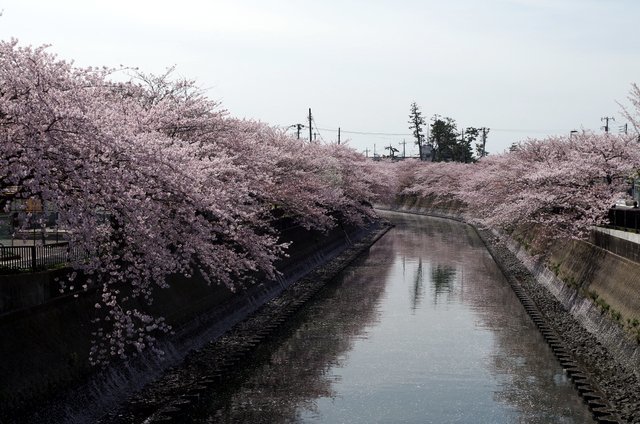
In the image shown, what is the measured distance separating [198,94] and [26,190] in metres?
16.9

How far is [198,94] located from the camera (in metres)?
30.3

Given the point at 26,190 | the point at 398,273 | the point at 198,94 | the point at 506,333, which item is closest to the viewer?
the point at 26,190

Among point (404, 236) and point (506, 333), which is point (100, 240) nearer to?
point (506, 333)

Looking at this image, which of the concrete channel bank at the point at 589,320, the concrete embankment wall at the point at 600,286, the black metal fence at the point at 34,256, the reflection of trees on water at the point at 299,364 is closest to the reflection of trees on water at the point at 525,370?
the concrete channel bank at the point at 589,320

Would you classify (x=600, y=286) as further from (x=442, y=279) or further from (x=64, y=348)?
(x=64, y=348)

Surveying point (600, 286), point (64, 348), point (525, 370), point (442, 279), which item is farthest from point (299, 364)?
point (442, 279)

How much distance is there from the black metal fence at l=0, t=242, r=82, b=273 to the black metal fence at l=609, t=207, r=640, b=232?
21493mm

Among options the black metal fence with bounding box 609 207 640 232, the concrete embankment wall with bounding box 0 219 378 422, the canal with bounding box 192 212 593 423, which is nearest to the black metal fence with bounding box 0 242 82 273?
the concrete embankment wall with bounding box 0 219 378 422

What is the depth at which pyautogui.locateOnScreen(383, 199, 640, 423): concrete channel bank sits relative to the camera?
1879 cm

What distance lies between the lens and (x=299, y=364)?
23312 mm

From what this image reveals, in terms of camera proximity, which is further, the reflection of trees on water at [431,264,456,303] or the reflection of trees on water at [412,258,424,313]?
the reflection of trees on water at [431,264,456,303]

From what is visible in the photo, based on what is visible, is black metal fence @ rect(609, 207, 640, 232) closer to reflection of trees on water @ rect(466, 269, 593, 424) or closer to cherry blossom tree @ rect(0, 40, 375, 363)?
reflection of trees on water @ rect(466, 269, 593, 424)

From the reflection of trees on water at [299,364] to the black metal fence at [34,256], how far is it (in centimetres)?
549

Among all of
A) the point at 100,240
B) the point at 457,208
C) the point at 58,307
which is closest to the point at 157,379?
the point at 58,307
